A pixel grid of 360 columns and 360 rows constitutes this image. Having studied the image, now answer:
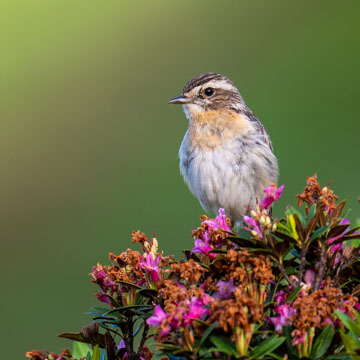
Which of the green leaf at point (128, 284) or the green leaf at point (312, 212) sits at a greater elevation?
the green leaf at point (312, 212)

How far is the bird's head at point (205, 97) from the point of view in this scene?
256 inches

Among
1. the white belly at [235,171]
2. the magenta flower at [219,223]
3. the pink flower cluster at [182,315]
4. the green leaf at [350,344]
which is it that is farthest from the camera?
the white belly at [235,171]

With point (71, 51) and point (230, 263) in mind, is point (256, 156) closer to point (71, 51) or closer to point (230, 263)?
point (230, 263)

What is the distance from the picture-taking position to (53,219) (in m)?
11.5

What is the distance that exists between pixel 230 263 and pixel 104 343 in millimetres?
693

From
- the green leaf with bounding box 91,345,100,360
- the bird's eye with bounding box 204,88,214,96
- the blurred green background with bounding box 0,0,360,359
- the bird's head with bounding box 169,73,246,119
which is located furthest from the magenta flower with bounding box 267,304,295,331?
the blurred green background with bounding box 0,0,360,359

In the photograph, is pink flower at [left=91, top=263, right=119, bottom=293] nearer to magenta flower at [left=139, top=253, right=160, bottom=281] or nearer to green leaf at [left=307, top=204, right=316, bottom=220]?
magenta flower at [left=139, top=253, right=160, bottom=281]

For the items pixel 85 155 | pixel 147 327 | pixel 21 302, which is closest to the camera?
pixel 147 327

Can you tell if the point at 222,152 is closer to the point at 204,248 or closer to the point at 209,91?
the point at 209,91

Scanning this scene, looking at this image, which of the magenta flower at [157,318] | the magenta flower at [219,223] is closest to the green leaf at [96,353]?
the magenta flower at [157,318]

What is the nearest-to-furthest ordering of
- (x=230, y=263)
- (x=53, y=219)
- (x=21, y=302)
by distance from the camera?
(x=230, y=263) < (x=21, y=302) < (x=53, y=219)

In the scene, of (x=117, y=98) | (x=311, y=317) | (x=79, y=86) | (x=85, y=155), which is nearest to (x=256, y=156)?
(x=311, y=317)

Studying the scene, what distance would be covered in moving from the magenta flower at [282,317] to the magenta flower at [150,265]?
55 cm

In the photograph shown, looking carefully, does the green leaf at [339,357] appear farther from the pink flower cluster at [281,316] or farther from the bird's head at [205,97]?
the bird's head at [205,97]
